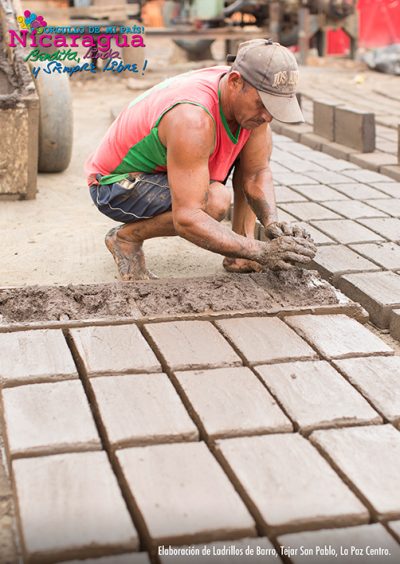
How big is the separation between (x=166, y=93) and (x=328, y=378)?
1441 millimetres

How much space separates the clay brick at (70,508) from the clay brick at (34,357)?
52cm

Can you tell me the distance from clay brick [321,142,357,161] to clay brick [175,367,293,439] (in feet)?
12.6

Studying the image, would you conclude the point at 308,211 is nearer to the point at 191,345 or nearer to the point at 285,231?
the point at 285,231

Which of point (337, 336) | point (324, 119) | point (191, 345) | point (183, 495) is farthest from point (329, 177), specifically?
point (183, 495)

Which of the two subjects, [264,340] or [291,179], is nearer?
[264,340]

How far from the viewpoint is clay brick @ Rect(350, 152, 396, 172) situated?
600 cm

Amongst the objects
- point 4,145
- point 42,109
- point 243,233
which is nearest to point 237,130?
point 243,233

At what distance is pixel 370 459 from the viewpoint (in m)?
2.42

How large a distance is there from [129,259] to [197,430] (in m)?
1.60

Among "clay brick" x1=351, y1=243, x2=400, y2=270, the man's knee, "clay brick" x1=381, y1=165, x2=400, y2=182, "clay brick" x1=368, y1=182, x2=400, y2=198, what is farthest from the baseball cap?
"clay brick" x1=381, y1=165, x2=400, y2=182

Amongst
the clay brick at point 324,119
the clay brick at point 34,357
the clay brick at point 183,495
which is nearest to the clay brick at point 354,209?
the clay brick at point 324,119

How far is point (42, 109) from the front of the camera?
6016 millimetres

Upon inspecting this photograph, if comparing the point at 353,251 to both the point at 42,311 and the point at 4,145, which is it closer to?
the point at 42,311

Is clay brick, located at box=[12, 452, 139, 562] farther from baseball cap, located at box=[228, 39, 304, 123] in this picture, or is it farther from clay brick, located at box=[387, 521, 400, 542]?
baseball cap, located at box=[228, 39, 304, 123]
